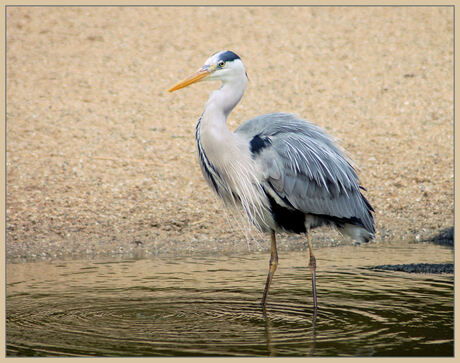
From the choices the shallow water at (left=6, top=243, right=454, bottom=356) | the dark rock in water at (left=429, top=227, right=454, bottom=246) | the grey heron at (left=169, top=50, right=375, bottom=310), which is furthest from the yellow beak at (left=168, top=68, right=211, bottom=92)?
the dark rock in water at (left=429, top=227, right=454, bottom=246)

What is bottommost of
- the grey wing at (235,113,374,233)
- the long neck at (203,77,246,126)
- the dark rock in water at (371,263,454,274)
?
the dark rock in water at (371,263,454,274)

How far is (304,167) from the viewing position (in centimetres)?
782

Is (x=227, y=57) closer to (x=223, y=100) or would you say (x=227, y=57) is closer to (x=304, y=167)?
(x=223, y=100)

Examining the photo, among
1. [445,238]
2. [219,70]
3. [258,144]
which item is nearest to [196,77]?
[219,70]

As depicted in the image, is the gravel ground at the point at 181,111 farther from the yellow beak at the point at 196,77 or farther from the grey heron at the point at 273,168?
the yellow beak at the point at 196,77

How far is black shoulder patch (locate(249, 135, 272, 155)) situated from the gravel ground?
3.27 feet

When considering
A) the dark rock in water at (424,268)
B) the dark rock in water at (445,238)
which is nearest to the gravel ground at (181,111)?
the dark rock in water at (445,238)

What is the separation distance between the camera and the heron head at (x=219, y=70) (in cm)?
753

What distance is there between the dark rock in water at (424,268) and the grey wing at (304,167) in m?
1.04

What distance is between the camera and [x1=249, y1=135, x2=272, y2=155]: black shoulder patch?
7.73 metres

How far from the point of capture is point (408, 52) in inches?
706

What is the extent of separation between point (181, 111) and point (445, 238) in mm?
6499

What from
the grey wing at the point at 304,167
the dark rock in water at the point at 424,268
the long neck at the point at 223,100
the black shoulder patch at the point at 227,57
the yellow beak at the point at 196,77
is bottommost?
the dark rock in water at the point at 424,268

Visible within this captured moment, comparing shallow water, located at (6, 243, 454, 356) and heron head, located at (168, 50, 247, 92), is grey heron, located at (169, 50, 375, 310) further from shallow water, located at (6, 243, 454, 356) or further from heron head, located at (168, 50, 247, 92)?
shallow water, located at (6, 243, 454, 356)
